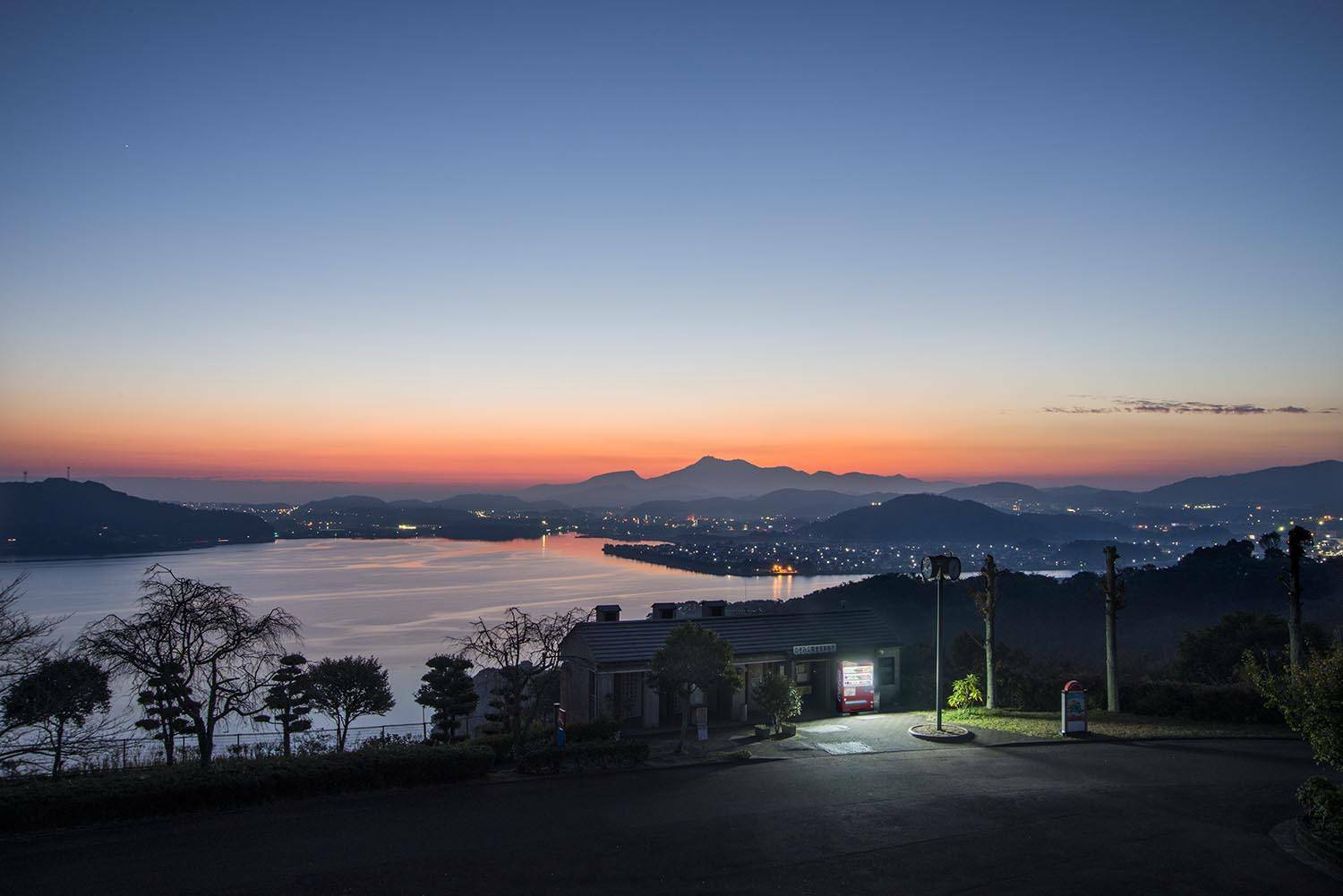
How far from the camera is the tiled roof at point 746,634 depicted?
23.8 metres

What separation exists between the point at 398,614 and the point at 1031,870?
100 meters

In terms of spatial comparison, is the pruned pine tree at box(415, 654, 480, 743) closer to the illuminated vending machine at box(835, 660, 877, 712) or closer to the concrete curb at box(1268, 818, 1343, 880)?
the illuminated vending machine at box(835, 660, 877, 712)

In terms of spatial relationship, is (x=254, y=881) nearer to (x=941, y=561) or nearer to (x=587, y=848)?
(x=587, y=848)

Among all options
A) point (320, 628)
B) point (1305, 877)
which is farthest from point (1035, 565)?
point (1305, 877)

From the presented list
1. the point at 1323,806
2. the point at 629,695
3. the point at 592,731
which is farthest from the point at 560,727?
the point at 1323,806

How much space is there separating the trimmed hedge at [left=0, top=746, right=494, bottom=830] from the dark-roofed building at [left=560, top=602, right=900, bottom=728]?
7271 millimetres

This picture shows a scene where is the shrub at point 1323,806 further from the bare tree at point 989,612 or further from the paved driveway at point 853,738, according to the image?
the bare tree at point 989,612

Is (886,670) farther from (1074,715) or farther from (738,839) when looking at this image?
(738,839)

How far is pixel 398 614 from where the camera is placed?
10125 cm

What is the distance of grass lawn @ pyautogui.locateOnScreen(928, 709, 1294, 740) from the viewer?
19672mm

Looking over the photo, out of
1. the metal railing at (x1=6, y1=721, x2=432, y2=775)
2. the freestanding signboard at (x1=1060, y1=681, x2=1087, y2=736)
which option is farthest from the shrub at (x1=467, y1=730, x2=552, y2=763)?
the freestanding signboard at (x1=1060, y1=681, x2=1087, y2=736)

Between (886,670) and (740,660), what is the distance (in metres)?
5.58

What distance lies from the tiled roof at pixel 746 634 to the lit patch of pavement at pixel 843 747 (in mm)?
5273

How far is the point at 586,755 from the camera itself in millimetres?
16609
